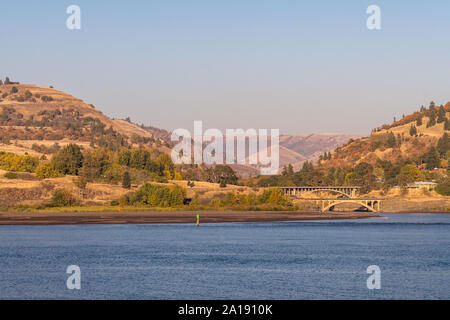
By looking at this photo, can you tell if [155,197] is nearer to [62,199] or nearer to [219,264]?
[62,199]

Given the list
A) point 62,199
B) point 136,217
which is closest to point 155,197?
point 136,217

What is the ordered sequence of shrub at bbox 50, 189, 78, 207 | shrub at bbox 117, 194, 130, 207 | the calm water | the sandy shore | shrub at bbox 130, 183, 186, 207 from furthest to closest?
shrub at bbox 117, 194, 130, 207
shrub at bbox 130, 183, 186, 207
shrub at bbox 50, 189, 78, 207
the sandy shore
the calm water

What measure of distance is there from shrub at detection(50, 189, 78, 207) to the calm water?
173 ft

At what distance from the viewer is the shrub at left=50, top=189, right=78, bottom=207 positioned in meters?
182

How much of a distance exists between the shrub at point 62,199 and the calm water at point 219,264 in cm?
5259

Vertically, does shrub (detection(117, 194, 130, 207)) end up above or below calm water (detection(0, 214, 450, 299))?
above

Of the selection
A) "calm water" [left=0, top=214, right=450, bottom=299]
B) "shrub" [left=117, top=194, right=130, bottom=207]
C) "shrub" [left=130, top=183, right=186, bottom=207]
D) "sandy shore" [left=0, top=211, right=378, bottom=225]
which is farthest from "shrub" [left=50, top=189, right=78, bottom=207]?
"calm water" [left=0, top=214, right=450, bottom=299]

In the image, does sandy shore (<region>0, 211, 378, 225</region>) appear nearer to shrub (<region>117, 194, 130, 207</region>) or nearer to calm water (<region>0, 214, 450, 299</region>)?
shrub (<region>117, 194, 130, 207</region>)

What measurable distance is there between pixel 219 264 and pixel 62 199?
113172 millimetres

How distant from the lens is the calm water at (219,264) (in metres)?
59.8
